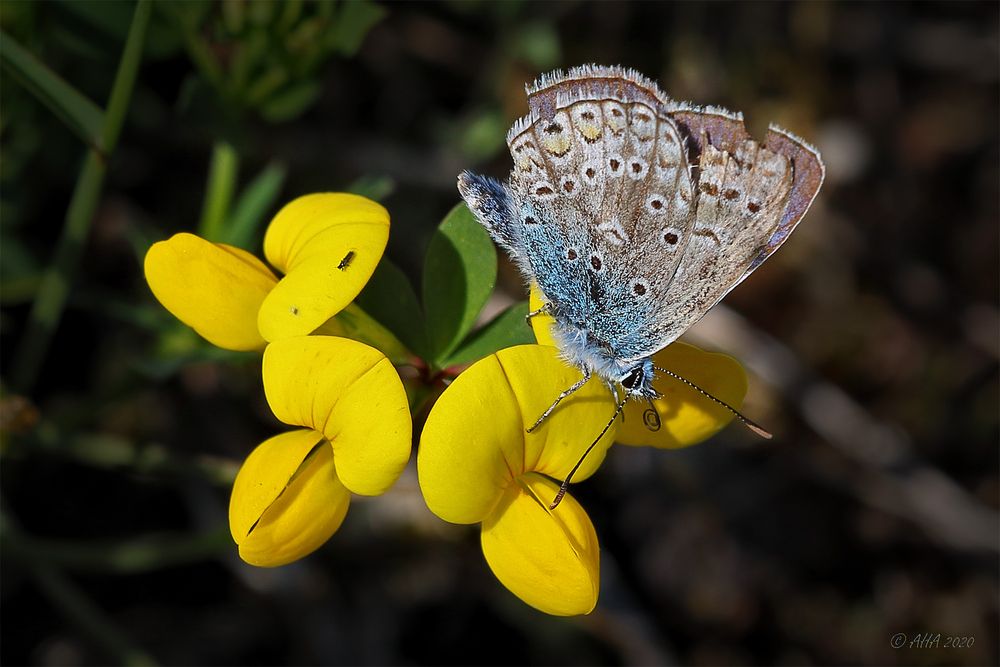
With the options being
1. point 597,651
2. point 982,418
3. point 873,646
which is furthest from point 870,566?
point 597,651

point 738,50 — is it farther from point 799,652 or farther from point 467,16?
point 799,652

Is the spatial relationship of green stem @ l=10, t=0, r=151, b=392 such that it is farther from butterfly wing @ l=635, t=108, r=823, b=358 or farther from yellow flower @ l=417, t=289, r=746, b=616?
butterfly wing @ l=635, t=108, r=823, b=358

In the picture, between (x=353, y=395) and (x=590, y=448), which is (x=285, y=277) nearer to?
(x=353, y=395)

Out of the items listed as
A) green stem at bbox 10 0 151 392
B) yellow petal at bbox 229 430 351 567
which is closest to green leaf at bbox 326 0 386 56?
green stem at bbox 10 0 151 392

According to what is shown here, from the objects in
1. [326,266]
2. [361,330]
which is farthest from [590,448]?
[326,266]

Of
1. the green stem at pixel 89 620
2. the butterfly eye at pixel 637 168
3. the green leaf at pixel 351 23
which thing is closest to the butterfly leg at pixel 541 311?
the butterfly eye at pixel 637 168
